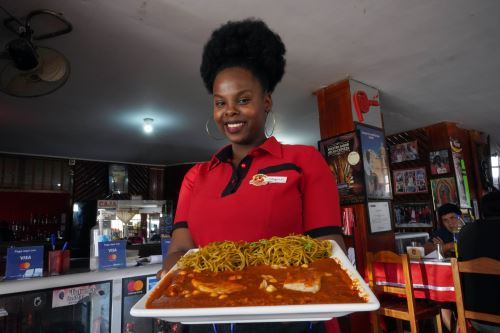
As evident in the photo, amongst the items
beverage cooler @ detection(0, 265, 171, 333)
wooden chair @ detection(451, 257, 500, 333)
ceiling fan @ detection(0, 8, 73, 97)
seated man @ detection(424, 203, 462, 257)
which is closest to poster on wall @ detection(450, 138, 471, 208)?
seated man @ detection(424, 203, 462, 257)

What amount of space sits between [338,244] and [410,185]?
5.56 metres

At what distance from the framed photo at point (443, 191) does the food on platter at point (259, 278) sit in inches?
213

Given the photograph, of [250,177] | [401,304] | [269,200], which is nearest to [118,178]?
[401,304]

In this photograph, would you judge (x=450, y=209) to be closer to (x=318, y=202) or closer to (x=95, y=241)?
(x=318, y=202)

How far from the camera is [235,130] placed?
116 cm

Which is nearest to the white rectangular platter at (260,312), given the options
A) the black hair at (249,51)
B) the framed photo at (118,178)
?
the black hair at (249,51)

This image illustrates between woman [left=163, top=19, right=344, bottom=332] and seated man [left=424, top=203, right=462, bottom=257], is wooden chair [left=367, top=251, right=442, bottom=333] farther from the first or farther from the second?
woman [left=163, top=19, right=344, bottom=332]

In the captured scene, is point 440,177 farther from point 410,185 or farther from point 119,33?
point 119,33

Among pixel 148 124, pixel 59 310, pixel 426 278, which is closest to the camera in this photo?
pixel 59 310

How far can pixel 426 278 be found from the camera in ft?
9.70

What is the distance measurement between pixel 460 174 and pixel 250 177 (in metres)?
5.71

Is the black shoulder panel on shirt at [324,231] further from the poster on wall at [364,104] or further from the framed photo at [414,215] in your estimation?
the framed photo at [414,215]

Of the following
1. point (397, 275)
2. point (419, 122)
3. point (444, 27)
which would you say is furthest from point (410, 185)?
point (444, 27)

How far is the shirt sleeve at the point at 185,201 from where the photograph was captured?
4.02 feet
